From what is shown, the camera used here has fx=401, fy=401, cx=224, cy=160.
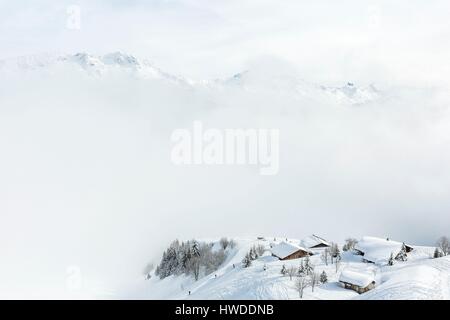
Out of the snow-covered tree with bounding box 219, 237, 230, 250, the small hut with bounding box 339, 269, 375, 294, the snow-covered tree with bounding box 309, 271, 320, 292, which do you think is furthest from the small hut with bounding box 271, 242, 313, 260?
the snow-covered tree with bounding box 219, 237, 230, 250

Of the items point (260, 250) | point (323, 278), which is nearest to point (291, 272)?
point (323, 278)

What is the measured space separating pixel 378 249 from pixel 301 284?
2640cm

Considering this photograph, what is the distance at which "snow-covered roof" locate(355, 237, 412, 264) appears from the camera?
2702 inches

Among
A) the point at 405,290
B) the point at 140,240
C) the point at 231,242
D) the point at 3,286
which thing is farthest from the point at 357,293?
the point at 140,240

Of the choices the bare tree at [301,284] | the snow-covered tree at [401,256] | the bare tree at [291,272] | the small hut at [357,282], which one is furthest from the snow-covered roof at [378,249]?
the bare tree at [301,284]

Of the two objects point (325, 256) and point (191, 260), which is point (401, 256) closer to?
point (325, 256)

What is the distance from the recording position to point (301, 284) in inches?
2045

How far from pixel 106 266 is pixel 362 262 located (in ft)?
332

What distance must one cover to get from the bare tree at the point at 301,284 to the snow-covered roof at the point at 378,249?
20271 millimetres

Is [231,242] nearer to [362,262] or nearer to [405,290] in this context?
[362,262]

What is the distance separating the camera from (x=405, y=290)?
42.5 metres

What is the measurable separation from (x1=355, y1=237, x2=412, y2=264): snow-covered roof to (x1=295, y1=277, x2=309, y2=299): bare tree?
20271 mm

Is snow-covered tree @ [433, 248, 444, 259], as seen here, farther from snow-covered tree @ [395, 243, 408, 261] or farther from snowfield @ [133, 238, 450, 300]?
snow-covered tree @ [395, 243, 408, 261]

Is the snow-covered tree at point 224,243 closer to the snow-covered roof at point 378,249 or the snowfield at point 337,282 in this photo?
the snowfield at point 337,282
